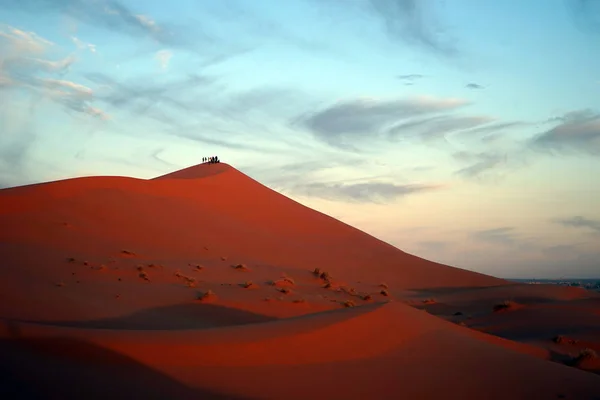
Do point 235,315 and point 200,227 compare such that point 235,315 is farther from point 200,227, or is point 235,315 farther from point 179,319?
point 200,227

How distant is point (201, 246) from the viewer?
1158 inches

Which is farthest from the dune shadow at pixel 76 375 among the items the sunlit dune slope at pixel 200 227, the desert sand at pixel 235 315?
the sunlit dune slope at pixel 200 227

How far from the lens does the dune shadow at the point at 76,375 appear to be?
250 inches

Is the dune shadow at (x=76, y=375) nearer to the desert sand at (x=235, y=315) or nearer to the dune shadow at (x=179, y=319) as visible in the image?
the desert sand at (x=235, y=315)

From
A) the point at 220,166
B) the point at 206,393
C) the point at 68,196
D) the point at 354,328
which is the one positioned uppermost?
the point at 220,166

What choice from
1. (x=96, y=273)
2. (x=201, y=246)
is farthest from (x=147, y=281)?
(x=201, y=246)

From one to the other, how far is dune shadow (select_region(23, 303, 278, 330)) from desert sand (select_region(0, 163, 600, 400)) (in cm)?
7

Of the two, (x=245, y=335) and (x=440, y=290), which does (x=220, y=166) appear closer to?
(x=440, y=290)

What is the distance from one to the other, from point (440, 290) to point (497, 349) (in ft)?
74.1

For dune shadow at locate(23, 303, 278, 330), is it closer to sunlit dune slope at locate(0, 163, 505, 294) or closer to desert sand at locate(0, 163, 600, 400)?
desert sand at locate(0, 163, 600, 400)

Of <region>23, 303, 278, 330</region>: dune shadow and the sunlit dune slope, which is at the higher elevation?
the sunlit dune slope

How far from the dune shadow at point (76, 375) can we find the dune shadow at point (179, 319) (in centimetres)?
386

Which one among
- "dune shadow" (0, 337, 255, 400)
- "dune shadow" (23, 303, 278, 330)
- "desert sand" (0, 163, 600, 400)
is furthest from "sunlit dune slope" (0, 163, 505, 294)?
"dune shadow" (0, 337, 255, 400)

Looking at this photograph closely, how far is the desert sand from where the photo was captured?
738cm
